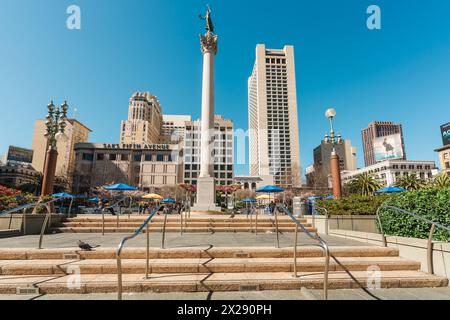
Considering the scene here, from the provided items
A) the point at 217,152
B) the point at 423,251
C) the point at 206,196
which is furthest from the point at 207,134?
the point at 217,152

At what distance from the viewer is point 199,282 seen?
181 inches

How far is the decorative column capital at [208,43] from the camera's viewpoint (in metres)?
23.0

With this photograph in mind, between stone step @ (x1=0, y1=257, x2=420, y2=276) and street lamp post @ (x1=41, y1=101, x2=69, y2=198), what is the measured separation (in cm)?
1115

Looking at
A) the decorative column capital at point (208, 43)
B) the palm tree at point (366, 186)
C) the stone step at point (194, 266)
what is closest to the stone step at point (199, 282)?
the stone step at point (194, 266)

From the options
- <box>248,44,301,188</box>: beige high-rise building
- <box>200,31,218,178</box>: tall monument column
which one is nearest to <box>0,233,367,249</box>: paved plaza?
<box>200,31,218,178</box>: tall monument column

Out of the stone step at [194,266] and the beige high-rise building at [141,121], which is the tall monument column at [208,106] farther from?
the beige high-rise building at [141,121]

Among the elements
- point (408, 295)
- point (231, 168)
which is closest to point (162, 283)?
point (408, 295)

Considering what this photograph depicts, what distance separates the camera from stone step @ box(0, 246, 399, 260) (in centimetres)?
593

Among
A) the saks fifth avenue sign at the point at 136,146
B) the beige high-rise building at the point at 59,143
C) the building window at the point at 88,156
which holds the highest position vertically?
the beige high-rise building at the point at 59,143

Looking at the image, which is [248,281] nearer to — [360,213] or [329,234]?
[329,234]

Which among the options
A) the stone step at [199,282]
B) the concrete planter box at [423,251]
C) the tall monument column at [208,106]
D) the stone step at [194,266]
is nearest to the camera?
the stone step at [199,282]

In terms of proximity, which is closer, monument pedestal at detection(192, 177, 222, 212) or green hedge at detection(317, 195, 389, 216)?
green hedge at detection(317, 195, 389, 216)

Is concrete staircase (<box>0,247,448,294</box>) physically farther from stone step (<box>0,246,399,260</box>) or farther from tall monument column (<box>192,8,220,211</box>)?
tall monument column (<box>192,8,220,211</box>)

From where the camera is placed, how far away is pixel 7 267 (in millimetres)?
5145
